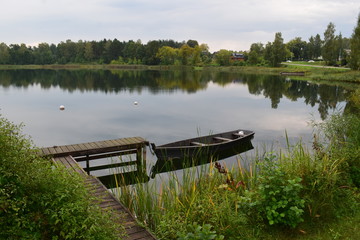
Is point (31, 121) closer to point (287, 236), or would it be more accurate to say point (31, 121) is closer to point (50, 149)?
point (50, 149)

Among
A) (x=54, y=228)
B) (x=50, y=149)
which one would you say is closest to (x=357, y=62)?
(x=50, y=149)

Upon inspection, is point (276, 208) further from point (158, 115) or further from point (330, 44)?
point (330, 44)

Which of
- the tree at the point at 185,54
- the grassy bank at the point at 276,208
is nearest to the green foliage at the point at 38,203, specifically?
the grassy bank at the point at 276,208

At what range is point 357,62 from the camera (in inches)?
1848

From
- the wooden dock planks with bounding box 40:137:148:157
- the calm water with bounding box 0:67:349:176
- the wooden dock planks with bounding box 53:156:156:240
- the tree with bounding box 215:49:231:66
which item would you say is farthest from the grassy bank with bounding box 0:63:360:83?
the wooden dock planks with bounding box 53:156:156:240

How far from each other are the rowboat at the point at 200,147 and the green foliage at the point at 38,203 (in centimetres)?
699

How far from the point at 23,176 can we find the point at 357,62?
52.9 metres

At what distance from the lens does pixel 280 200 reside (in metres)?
4.80

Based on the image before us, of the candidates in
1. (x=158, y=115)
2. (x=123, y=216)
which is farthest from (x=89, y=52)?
(x=123, y=216)

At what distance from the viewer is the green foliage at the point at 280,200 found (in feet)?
15.2

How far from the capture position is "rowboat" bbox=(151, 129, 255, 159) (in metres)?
11.9

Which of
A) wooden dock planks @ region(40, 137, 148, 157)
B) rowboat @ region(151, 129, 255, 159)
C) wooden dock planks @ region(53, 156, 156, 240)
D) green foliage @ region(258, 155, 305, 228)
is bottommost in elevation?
rowboat @ region(151, 129, 255, 159)

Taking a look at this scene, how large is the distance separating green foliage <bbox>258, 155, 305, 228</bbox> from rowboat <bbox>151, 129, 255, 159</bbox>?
530cm

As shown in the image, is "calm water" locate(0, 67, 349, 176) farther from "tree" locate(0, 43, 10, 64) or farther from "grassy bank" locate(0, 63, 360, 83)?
"tree" locate(0, 43, 10, 64)
